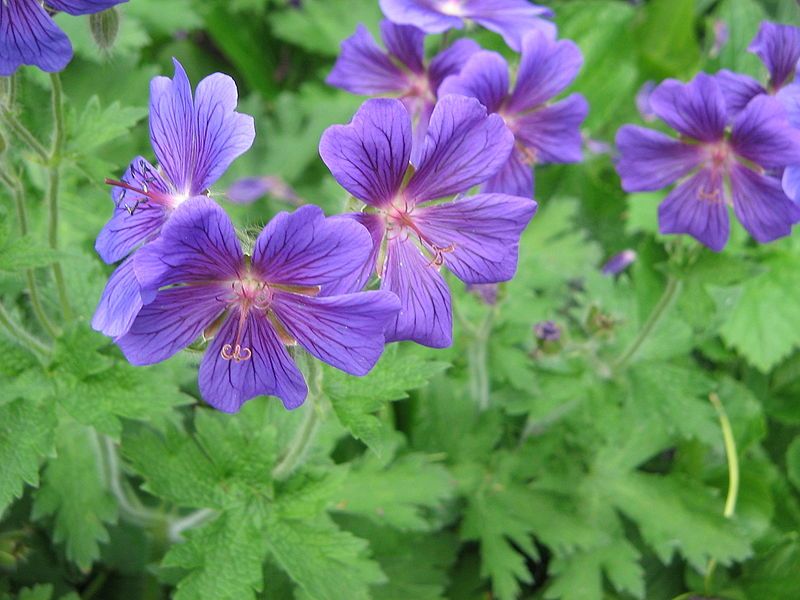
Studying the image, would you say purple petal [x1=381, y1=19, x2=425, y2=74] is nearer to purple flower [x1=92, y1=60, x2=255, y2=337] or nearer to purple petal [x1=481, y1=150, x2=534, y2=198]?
purple petal [x1=481, y1=150, x2=534, y2=198]

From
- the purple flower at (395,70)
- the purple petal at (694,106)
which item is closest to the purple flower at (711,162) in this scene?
the purple petal at (694,106)

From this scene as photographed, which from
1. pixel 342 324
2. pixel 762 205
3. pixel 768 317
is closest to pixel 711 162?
pixel 762 205

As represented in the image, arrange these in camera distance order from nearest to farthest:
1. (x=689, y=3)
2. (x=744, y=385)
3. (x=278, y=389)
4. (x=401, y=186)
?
(x=278, y=389)
(x=401, y=186)
(x=744, y=385)
(x=689, y=3)

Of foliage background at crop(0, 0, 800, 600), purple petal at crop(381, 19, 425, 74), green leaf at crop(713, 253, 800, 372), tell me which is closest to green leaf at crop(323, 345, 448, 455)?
foliage background at crop(0, 0, 800, 600)

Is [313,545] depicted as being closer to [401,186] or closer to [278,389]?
[278,389]

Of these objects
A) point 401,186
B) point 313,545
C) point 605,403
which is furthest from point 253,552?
point 605,403

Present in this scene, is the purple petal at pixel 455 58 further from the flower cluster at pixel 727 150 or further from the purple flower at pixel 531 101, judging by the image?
the flower cluster at pixel 727 150
